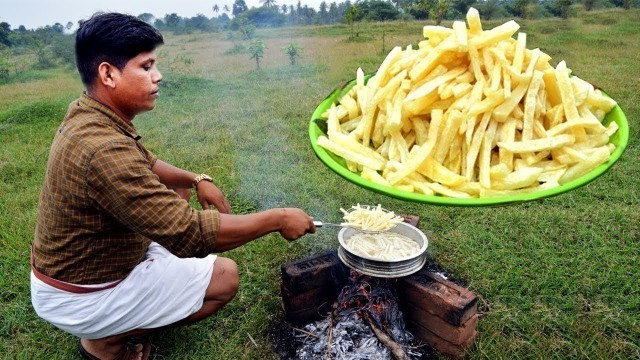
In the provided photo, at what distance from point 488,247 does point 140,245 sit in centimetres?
335

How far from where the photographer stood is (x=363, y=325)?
11.8 feet

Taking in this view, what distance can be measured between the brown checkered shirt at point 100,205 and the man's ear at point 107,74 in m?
0.15

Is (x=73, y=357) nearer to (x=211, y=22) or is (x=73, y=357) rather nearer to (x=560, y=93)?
(x=560, y=93)

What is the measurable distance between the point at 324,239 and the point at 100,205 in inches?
109

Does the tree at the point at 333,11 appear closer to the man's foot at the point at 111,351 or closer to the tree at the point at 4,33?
the tree at the point at 4,33

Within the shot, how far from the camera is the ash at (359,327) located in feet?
11.1

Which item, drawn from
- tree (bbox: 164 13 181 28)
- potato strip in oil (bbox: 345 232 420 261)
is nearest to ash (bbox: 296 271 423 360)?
potato strip in oil (bbox: 345 232 420 261)

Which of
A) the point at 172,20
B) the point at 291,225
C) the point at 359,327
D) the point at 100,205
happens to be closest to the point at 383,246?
the point at 359,327

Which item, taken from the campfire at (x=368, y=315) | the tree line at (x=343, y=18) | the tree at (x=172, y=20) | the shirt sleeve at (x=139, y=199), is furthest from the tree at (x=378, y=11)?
the shirt sleeve at (x=139, y=199)

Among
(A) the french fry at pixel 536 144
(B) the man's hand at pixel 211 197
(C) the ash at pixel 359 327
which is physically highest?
(A) the french fry at pixel 536 144

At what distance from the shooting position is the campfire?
10.7 feet

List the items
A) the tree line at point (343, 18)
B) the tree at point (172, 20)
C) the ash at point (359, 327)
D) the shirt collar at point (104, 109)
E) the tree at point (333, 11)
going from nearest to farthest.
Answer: the shirt collar at point (104, 109), the ash at point (359, 327), the tree line at point (343, 18), the tree at point (172, 20), the tree at point (333, 11)

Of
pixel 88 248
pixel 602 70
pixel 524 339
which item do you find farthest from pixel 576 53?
pixel 88 248

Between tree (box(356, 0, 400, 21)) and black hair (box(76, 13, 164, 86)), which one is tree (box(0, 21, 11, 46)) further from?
black hair (box(76, 13, 164, 86))
